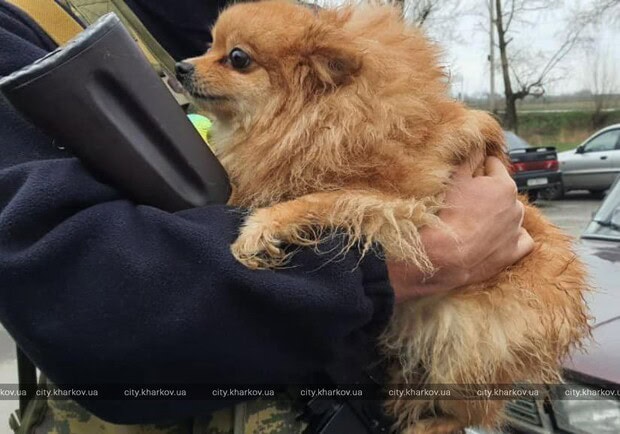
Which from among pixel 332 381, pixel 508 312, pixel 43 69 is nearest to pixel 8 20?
pixel 43 69

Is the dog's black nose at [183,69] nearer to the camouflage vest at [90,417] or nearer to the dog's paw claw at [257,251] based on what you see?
the camouflage vest at [90,417]

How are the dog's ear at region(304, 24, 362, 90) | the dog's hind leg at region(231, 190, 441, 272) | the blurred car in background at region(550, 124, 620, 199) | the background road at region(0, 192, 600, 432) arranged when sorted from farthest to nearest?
1. the blurred car in background at region(550, 124, 620, 199)
2. the background road at region(0, 192, 600, 432)
3. the dog's ear at region(304, 24, 362, 90)
4. the dog's hind leg at region(231, 190, 441, 272)

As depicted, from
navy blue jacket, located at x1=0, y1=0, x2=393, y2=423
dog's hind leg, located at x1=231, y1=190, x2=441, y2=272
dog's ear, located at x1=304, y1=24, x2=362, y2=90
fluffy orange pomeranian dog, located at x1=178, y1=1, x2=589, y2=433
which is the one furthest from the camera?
dog's ear, located at x1=304, y1=24, x2=362, y2=90

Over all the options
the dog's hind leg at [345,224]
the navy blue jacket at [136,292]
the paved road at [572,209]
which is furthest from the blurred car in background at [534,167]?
the navy blue jacket at [136,292]

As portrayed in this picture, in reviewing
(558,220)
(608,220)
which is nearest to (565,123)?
(558,220)

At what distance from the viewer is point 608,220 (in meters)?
3.22

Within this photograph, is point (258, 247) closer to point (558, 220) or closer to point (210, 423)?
point (210, 423)

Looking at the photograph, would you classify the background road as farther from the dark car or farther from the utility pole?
the utility pole

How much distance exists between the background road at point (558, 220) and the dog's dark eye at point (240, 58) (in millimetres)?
3452

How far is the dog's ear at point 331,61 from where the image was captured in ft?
4.88

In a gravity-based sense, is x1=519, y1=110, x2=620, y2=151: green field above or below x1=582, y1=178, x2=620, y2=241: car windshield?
below

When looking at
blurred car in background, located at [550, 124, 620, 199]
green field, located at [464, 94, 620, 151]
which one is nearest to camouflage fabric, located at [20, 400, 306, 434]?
blurred car in background, located at [550, 124, 620, 199]

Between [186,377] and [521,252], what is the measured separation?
811 mm

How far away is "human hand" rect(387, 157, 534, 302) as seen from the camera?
1318mm
